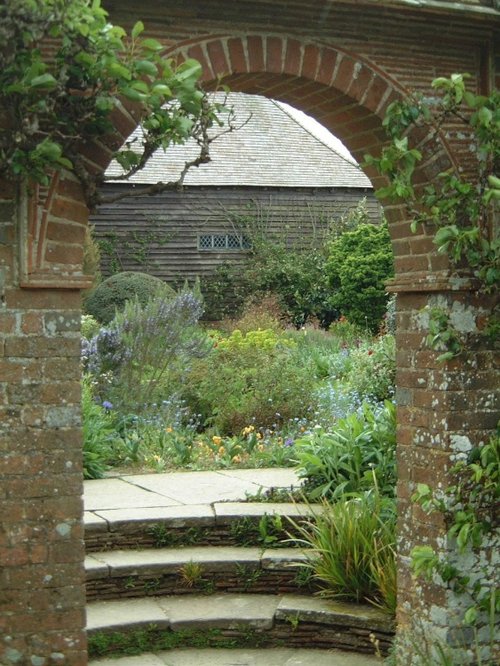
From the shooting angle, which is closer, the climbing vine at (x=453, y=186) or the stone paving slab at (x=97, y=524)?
the climbing vine at (x=453, y=186)

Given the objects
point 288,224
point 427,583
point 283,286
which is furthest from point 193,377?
point 288,224

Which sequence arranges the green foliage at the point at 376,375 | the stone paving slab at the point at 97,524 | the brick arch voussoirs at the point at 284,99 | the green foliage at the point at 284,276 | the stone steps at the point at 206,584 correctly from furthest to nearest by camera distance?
the green foliage at the point at 284,276 < the green foliage at the point at 376,375 < the stone paving slab at the point at 97,524 < the stone steps at the point at 206,584 < the brick arch voussoirs at the point at 284,99

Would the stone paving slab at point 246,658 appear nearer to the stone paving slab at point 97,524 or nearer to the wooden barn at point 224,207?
the stone paving slab at point 97,524

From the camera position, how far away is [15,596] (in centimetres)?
420

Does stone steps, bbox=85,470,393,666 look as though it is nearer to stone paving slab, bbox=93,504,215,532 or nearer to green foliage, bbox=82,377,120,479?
stone paving slab, bbox=93,504,215,532

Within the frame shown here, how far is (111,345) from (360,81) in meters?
5.91

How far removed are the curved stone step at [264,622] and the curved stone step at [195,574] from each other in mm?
129

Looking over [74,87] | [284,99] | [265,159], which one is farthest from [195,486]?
[265,159]

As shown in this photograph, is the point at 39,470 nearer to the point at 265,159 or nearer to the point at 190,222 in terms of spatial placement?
the point at 190,222

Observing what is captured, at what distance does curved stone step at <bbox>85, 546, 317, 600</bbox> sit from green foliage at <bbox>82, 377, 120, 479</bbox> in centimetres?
196

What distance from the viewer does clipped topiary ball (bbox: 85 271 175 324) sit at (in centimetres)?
1500

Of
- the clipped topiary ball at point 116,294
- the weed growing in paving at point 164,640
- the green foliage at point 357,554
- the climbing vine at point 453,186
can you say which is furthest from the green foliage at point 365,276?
the climbing vine at point 453,186

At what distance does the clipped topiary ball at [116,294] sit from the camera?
15.0 metres

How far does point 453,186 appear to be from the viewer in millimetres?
4559
